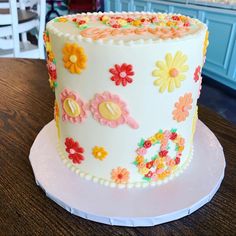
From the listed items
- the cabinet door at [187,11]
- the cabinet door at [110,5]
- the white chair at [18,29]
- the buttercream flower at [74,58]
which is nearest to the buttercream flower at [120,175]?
the buttercream flower at [74,58]

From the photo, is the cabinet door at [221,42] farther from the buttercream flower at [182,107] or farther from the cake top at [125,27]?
the buttercream flower at [182,107]

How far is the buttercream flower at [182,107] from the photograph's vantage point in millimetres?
536

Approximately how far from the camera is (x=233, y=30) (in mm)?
2303

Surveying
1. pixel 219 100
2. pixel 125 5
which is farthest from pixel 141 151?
pixel 125 5

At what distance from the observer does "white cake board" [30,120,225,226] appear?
1.60 feet

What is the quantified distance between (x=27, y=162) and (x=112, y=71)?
1.00 feet

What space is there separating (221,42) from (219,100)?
1.65ft

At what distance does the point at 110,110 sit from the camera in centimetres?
50

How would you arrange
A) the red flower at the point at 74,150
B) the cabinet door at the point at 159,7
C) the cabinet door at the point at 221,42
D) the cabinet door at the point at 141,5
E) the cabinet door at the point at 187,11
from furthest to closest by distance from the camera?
the cabinet door at the point at 141,5, the cabinet door at the point at 159,7, the cabinet door at the point at 187,11, the cabinet door at the point at 221,42, the red flower at the point at 74,150

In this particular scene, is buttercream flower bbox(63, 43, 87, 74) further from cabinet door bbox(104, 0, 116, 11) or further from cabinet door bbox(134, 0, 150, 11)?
cabinet door bbox(104, 0, 116, 11)

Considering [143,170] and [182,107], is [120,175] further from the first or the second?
[182,107]

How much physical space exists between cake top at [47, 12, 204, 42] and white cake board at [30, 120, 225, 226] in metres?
0.28

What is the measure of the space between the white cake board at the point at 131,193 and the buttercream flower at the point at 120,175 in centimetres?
2

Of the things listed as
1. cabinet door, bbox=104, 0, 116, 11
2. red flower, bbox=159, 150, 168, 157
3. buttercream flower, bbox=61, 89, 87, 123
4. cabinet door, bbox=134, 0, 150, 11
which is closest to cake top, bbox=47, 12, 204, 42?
buttercream flower, bbox=61, 89, 87, 123
